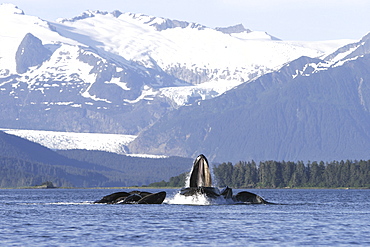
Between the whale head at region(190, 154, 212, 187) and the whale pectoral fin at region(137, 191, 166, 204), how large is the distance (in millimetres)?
11521

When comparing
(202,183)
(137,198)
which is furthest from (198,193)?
(137,198)

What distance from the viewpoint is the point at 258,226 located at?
3349 inches

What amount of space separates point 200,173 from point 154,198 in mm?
15297

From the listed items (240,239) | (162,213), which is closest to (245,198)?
(162,213)

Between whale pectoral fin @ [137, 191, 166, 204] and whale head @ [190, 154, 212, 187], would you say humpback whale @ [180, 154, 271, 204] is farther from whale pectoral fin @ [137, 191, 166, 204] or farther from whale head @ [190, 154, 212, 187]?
whale pectoral fin @ [137, 191, 166, 204]

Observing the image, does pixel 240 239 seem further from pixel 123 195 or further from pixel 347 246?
pixel 123 195

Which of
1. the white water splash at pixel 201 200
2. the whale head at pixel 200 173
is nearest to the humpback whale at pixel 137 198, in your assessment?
the white water splash at pixel 201 200

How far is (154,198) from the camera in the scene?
12069 cm

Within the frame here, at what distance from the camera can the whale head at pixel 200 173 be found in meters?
105

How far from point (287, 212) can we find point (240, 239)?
33073 mm

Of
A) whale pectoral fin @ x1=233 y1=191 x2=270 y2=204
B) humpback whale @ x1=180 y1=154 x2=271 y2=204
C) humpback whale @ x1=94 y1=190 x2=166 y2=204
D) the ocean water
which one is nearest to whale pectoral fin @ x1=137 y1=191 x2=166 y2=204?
humpback whale @ x1=94 y1=190 x2=166 y2=204

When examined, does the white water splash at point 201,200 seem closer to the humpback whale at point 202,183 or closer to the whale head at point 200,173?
the humpback whale at point 202,183

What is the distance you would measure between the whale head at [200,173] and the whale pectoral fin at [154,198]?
1152cm

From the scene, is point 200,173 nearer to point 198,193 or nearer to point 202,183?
point 202,183
